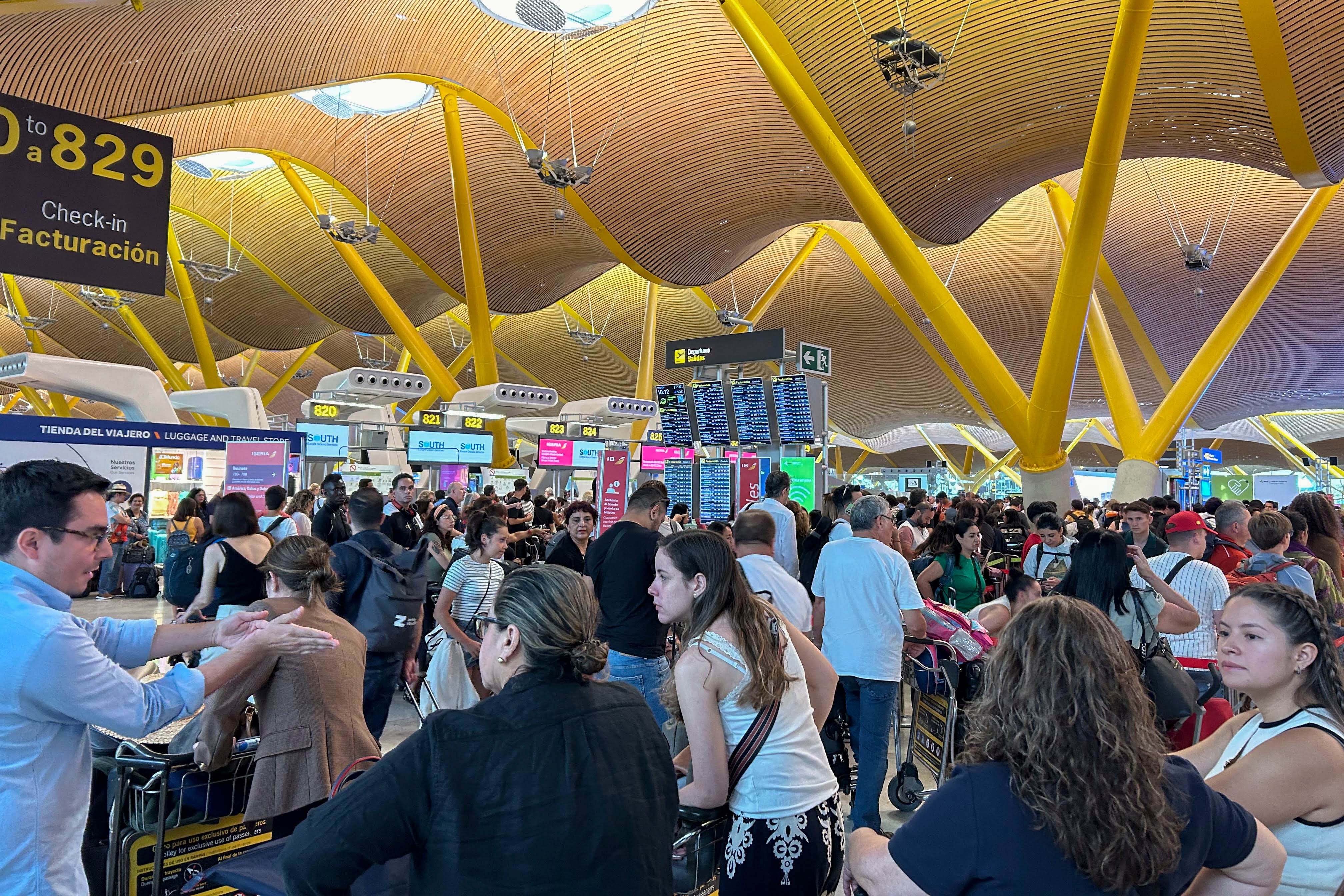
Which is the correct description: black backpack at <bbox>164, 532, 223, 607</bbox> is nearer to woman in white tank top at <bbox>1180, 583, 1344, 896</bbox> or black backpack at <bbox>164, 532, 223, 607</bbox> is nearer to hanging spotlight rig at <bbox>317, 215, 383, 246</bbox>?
woman in white tank top at <bbox>1180, 583, 1344, 896</bbox>

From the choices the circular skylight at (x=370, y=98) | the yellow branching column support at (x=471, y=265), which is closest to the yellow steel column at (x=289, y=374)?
the yellow branching column support at (x=471, y=265)

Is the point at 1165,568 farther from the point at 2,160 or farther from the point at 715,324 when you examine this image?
the point at 715,324

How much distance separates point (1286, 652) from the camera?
7.15 ft

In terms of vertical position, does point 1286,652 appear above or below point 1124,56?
below

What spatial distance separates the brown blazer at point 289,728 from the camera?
3.09 m

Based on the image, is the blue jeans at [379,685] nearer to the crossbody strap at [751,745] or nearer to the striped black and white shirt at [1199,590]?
the crossbody strap at [751,745]

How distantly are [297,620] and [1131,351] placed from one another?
3803cm

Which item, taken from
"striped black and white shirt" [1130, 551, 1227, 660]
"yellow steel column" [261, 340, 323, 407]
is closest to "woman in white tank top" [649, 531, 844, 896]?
"striped black and white shirt" [1130, 551, 1227, 660]

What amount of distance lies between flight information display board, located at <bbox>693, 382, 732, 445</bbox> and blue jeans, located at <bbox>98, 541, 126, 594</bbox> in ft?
30.1

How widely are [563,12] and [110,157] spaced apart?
10.9m

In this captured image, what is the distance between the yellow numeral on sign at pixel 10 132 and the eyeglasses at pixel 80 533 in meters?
5.76

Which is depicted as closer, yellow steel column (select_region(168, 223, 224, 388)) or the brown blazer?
the brown blazer

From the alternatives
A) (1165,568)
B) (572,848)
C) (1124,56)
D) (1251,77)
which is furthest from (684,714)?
(1251,77)

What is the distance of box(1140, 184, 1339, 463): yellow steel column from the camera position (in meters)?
19.4
